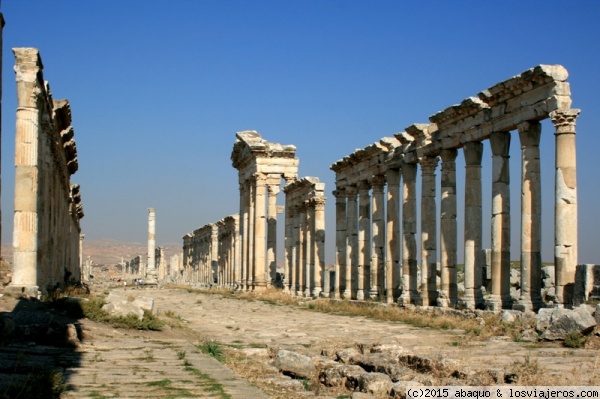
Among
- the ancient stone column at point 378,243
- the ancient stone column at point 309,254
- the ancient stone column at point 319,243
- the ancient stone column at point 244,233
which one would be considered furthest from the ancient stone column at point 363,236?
the ancient stone column at point 244,233

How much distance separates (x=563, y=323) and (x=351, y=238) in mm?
22101

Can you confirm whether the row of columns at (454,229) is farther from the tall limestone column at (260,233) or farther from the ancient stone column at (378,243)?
the tall limestone column at (260,233)

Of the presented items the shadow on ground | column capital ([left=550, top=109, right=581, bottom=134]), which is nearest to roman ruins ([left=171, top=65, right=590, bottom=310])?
column capital ([left=550, top=109, right=581, bottom=134])

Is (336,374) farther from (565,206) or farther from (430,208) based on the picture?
(430,208)

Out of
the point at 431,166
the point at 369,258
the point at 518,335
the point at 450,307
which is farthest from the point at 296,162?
the point at 518,335

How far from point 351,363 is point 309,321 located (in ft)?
Result: 37.6

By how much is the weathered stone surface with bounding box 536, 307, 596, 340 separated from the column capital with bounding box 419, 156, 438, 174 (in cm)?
1217

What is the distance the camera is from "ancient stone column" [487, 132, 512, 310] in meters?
23.5

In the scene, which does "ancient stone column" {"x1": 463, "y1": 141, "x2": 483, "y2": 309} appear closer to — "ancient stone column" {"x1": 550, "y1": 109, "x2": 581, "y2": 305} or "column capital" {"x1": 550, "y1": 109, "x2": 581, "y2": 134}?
"ancient stone column" {"x1": 550, "y1": 109, "x2": 581, "y2": 305}

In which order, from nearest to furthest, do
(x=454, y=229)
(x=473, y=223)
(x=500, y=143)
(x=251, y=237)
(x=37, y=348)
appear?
(x=37, y=348) < (x=500, y=143) < (x=473, y=223) < (x=454, y=229) < (x=251, y=237)

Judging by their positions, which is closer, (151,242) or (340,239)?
(340,239)

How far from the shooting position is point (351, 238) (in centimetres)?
3803

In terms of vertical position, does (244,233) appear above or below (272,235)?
above

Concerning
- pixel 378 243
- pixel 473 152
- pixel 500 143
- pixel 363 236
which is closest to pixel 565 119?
pixel 500 143
